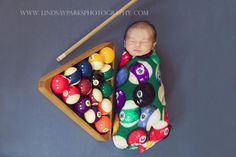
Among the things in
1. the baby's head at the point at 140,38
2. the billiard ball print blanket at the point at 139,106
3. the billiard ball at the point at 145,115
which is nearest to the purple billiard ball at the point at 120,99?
the billiard ball print blanket at the point at 139,106

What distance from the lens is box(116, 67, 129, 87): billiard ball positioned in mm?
1552

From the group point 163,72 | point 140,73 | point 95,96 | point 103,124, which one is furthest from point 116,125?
point 163,72

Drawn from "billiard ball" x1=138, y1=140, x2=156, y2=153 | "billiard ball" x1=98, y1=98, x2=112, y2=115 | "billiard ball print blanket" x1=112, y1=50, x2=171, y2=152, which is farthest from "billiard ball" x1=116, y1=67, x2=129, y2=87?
"billiard ball" x1=138, y1=140, x2=156, y2=153

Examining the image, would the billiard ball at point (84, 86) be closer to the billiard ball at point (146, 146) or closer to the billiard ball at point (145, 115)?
the billiard ball at point (145, 115)

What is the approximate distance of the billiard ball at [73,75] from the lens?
4.67ft

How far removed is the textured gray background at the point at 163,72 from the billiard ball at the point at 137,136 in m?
0.21

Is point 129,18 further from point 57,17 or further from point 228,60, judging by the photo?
point 228,60

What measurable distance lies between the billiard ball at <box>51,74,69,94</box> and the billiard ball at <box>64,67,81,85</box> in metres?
0.03

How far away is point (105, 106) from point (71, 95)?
0.65 feet

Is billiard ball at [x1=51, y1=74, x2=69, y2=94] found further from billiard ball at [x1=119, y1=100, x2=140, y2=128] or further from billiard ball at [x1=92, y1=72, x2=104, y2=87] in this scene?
Result: billiard ball at [x1=119, y1=100, x2=140, y2=128]

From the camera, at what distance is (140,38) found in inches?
60.3

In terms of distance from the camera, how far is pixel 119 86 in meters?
1.57

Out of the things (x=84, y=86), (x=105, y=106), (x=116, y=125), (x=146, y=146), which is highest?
(x=84, y=86)

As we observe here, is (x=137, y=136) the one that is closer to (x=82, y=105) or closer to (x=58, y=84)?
(x=82, y=105)
